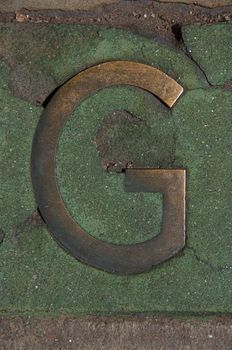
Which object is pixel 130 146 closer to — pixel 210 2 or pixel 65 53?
pixel 65 53

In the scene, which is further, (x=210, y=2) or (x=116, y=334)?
(x=210, y=2)

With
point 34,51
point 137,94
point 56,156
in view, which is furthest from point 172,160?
point 34,51

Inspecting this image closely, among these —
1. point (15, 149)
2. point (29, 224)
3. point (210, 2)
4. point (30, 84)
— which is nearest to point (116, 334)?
Result: point (29, 224)

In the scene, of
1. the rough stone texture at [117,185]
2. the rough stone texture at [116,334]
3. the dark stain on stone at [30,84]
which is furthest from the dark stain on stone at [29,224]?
the dark stain on stone at [30,84]

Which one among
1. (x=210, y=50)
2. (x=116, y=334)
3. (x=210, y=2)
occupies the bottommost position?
(x=116, y=334)

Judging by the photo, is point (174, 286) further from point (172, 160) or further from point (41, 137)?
point (41, 137)

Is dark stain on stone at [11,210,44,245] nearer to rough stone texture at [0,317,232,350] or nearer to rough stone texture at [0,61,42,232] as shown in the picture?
rough stone texture at [0,61,42,232]

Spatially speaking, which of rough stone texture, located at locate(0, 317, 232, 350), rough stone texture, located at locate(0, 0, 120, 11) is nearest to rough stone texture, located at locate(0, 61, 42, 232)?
rough stone texture, located at locate(0, 0, 120, 11)

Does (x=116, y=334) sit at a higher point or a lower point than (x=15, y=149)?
lower
